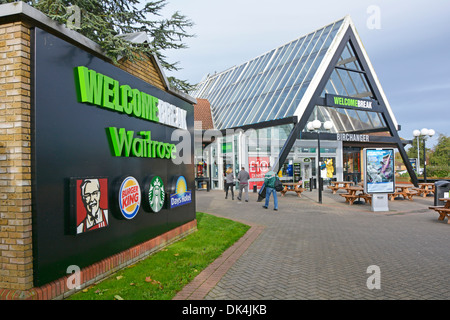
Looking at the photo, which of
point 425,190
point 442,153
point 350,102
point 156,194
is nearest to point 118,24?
point 156,194

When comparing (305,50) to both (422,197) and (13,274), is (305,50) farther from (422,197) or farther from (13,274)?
(13,274)

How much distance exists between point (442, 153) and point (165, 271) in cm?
4861

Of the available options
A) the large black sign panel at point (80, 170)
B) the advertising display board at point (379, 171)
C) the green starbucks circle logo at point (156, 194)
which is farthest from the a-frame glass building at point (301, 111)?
the large black sign panel at point (80, 170)

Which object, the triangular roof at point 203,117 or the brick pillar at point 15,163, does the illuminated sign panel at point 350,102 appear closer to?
the triangular roof at point 203,117

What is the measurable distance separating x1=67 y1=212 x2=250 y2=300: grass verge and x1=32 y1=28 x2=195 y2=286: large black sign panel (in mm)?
449

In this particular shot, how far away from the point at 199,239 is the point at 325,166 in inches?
754

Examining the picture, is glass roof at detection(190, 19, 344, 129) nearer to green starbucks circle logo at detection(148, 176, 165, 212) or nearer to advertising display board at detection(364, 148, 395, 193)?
advertising display board at detection(364, 148, 395, 193)

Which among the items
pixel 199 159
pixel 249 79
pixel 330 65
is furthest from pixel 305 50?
pixel 199 159

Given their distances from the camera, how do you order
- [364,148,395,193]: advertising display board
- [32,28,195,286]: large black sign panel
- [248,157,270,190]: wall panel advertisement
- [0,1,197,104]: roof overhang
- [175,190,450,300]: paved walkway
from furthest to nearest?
[248,157,270,190]: wall panel advertisement < [364,148,395,193]: advertising display board < [175,190,450,300]: paved walkway < [32,28,195,286]: large black sign panel < [0,1,197,104]: roof overhang

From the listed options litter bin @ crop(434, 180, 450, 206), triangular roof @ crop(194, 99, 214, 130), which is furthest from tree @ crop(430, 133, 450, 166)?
litter bin @ crop(434, 180, 450, 206)

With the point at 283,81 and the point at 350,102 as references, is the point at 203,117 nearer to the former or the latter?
the point at 283,81

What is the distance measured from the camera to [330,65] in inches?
756

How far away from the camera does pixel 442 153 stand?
4378 centimetres

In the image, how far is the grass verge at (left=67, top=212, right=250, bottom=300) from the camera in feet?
14.8
